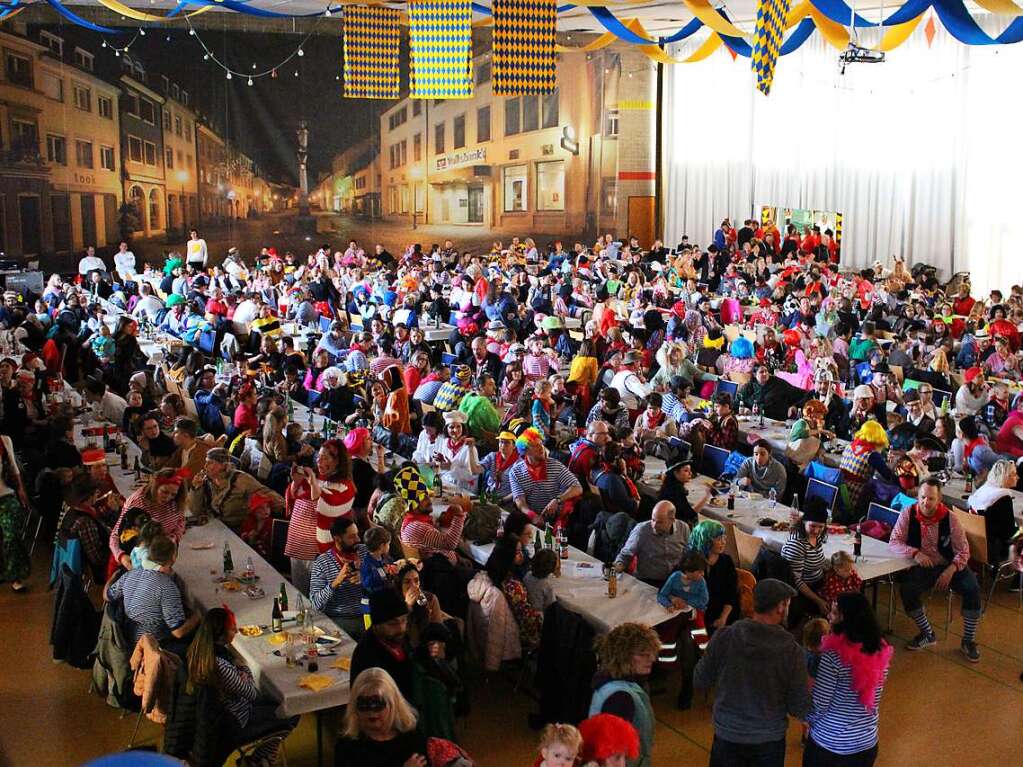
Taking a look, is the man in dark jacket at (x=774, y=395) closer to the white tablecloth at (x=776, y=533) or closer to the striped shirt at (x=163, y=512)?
the white tablecloth at (x=776, y=533)

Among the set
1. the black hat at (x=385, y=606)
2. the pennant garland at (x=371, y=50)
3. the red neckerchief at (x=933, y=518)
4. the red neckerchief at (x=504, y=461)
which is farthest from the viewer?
the pennant garland at (x=371, y=50)

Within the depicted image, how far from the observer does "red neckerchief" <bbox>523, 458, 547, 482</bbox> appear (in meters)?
8.84

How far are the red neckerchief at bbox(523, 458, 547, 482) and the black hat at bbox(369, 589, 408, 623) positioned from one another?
3.48m

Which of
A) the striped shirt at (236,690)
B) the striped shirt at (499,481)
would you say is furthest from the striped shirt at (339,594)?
the striped shirt at (499,481)

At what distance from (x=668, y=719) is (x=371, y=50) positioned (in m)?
13.4

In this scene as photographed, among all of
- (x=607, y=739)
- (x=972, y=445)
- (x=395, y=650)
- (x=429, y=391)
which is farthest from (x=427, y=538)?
(x=972, y=445)

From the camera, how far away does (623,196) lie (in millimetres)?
31406

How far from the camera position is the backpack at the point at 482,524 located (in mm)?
8094

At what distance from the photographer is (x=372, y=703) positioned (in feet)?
14.6

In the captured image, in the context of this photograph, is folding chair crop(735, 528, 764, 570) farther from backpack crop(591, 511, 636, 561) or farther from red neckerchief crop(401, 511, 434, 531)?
red neckerchief crop(401, 511, 434, 531)

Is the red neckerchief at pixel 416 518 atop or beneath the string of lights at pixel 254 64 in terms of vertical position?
beneath

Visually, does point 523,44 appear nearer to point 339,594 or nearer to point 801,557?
point 801,557

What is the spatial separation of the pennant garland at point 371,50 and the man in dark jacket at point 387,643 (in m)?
13.6

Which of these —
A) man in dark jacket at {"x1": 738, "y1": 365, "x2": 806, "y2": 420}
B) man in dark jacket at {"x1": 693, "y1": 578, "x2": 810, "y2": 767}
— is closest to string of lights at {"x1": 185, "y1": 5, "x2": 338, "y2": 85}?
man in dark jacket at {"x1": 738, "y1": 365, "x2": 806, "y2": 420}
